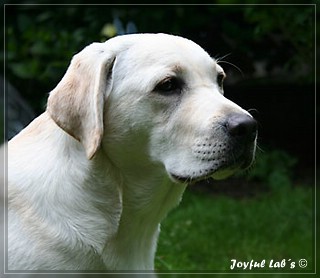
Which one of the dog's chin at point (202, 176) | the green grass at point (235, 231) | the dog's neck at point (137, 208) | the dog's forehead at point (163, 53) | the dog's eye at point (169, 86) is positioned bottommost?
the green grass at point (235, 231)

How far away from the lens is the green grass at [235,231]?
532 cm

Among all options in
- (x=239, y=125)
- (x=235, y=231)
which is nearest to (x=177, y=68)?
(x=239, y=125)

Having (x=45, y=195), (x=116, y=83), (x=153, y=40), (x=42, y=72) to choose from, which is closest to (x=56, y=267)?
(x=45, y=195)

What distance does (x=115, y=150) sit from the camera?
322 centimetres

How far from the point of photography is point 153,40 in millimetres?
3275

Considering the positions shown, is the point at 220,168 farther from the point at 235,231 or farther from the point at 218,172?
the point at 235,231

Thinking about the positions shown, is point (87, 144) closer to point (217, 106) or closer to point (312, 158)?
point (217, 106)

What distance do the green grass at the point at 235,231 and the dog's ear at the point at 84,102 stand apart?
161cm

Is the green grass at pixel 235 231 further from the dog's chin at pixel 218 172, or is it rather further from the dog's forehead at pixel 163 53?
the dog's forehead at pixel 163 53

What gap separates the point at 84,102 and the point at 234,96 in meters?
6.03

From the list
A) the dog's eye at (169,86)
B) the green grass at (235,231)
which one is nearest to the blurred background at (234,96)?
the green grass at (235,231)

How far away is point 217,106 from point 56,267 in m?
0.82

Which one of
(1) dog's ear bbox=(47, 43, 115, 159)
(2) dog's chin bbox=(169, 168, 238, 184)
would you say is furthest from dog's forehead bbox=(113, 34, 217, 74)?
(2) dog's chin bbox=(169, 168, 238, 184)

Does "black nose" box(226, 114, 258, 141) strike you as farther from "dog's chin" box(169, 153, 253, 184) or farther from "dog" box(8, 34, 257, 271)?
"dog's chin" box(169, 153, 253, 184)
